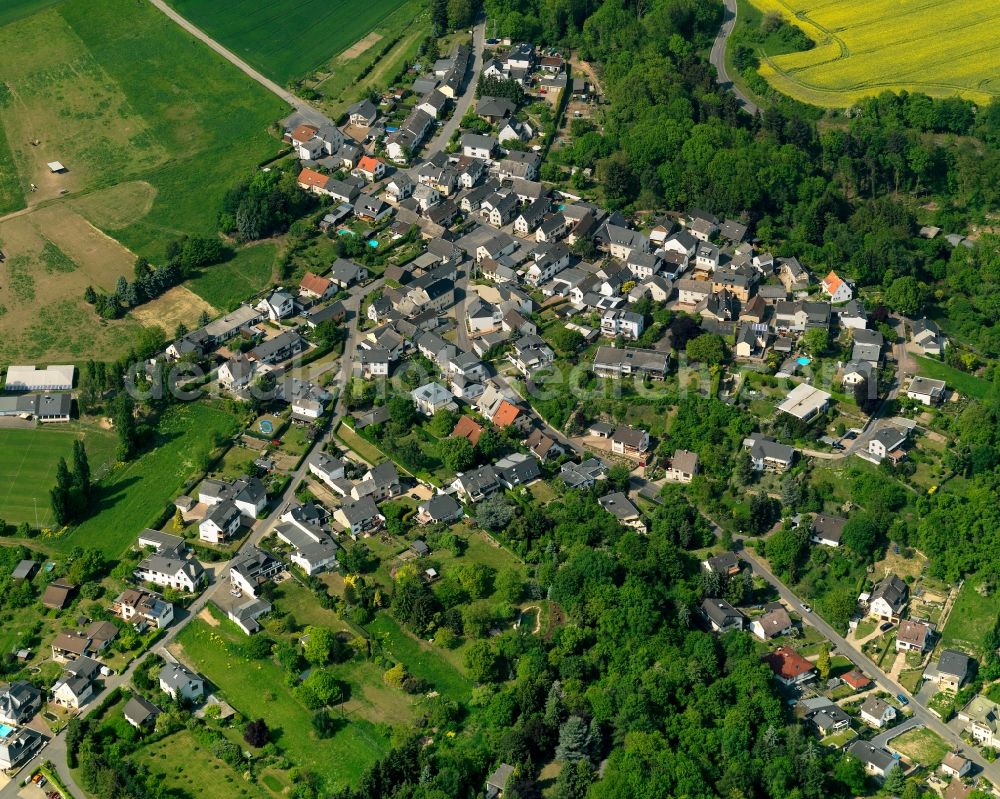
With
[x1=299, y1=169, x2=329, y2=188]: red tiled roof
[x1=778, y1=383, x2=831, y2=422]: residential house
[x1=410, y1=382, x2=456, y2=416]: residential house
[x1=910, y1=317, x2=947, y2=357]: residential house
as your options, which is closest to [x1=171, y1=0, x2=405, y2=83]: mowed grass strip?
[x1=299, y1=169, x2=329, y2=188]: red tiled roof

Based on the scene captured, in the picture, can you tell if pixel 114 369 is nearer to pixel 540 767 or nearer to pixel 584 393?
pixel 584 393

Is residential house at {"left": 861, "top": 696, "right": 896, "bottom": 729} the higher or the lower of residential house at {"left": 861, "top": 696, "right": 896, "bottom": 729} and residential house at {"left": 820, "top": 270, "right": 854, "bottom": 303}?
the lower

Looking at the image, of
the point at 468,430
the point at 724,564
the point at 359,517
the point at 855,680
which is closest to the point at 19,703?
the point at 359,517

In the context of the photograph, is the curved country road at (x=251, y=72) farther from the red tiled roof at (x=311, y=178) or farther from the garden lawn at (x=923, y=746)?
the garden lawn at (x=923, y=746)

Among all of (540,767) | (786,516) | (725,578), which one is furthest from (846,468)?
(540,767)

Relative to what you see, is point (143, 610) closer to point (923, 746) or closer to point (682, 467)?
point (682, 467)

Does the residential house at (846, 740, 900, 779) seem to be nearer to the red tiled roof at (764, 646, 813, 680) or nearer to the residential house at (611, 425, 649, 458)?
the red tiled roof at (764, 646, 813, 680)

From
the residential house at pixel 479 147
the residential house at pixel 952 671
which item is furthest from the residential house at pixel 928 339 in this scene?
the residential house at pixel 479 147
